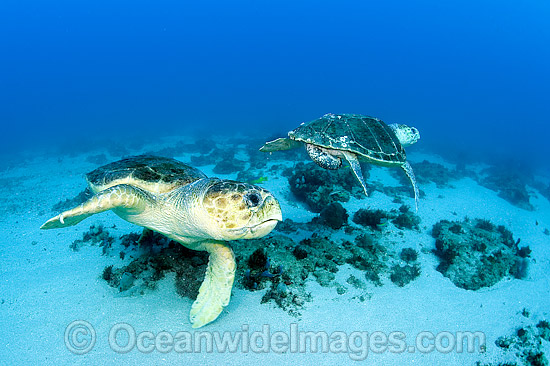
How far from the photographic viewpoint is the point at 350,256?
493cm

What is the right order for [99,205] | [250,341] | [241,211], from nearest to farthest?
[241,211] < [99,205] < [250,341]

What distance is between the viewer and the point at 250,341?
3045 millimetres

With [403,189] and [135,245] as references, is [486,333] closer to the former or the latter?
[135,245]

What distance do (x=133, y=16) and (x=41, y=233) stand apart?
184 meters

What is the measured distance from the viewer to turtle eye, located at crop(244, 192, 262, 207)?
2457 millimetres

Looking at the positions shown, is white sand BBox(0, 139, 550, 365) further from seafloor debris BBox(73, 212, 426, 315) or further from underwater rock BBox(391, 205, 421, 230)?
underwater rock BBox(391, 205, 421, 230)

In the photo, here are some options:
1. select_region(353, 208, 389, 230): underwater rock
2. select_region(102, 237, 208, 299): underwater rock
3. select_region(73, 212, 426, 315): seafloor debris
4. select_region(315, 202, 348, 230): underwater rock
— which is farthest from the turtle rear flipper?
select_region(102, 237, 208, 299): underwater rock

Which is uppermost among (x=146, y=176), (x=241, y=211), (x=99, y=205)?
(x=241, y=211)

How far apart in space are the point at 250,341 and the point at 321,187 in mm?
5871

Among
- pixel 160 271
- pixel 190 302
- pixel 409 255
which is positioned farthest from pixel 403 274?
pixel 160 271

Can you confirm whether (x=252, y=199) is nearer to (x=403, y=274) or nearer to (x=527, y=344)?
(x=403, y=274)

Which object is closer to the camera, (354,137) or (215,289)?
(215,289)

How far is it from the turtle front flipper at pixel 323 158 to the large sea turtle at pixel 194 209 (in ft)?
8.04

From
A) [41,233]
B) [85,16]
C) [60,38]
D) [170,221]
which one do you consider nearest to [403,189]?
[170,221]
